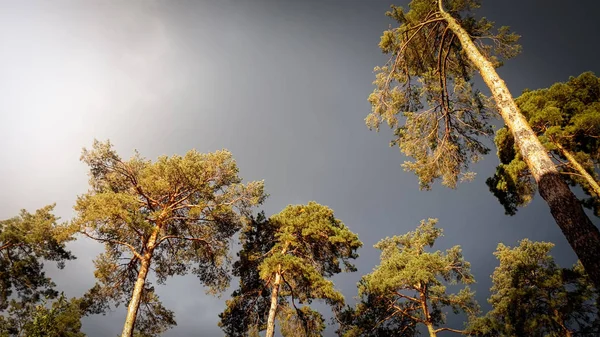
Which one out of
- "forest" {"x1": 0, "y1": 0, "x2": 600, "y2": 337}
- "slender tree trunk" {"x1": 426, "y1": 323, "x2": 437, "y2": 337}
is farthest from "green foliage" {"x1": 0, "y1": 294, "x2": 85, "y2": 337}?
"slender tree trunk" {"x1": 426, "y1": 323, "x2": 437, "y2": 337}

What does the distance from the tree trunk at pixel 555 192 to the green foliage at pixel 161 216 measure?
36.5 ft

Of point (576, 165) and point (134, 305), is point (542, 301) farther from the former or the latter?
point (134, 305)

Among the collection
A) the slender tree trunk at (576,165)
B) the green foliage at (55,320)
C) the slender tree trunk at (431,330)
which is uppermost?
the slender tree trunk at (576,165)

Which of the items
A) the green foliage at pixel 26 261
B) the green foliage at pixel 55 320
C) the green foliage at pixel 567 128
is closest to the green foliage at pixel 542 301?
the green foliage at pixel 567 128

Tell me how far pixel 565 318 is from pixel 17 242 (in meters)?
30.0

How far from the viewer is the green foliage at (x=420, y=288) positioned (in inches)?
603

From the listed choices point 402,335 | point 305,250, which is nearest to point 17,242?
point 305,250

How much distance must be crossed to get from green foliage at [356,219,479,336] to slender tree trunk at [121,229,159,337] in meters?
12.3

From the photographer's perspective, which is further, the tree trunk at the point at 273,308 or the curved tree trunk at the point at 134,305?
the tree trunk at the point at 273,308

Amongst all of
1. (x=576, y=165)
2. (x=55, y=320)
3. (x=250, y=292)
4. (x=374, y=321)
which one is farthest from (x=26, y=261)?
(x=576, y=165)

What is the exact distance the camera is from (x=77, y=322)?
1121 cm

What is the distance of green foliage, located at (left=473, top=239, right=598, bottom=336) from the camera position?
14.1 m

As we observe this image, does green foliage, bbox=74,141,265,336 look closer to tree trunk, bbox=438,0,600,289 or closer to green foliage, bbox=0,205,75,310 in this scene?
green foliage, bbox=0,205,75,310

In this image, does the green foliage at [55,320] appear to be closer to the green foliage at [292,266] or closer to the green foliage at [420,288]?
the green foliage at [292,266]
